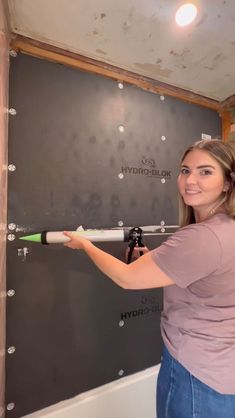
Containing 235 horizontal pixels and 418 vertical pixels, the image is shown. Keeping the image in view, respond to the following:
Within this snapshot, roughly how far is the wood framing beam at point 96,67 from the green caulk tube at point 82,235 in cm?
69

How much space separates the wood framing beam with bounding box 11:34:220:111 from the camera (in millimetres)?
1064

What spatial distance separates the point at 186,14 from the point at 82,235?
0.81 m

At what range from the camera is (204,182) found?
0.80 meters

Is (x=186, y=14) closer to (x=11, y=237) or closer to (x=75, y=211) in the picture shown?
(x=75, y=211)

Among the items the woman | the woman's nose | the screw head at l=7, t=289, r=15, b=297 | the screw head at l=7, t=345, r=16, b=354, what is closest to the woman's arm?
the woman

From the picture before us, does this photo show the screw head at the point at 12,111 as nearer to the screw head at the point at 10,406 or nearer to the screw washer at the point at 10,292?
the screw washer at the point at 10,292

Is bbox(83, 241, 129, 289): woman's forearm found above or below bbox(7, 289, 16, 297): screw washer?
above

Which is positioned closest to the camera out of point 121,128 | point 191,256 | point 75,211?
point 191,256

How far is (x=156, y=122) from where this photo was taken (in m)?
1.38

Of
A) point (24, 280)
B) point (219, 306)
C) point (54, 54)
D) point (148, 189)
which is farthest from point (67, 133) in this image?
point (219, 306)

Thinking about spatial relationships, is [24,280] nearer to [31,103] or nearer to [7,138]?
[7,138]

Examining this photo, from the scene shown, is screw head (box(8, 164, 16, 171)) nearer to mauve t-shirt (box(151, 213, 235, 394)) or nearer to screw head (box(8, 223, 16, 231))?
screw head (box(8, 223, 16, 231))

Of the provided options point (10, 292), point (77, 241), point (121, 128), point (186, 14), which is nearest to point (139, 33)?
point (186, 14)

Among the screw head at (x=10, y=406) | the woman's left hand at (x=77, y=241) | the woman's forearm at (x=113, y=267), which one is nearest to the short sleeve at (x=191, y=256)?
the woman's forearm at (x=113, y=267)
